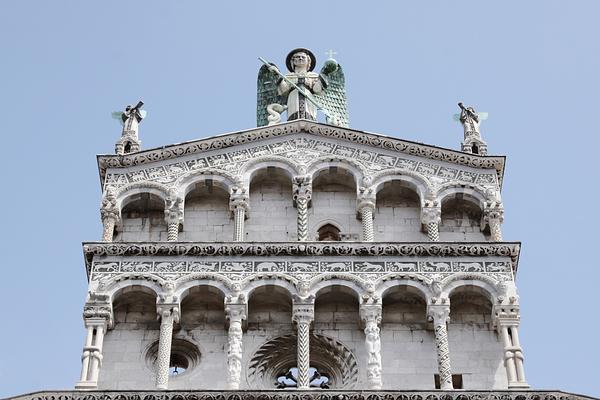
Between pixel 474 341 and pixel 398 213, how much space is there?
2.36 metres

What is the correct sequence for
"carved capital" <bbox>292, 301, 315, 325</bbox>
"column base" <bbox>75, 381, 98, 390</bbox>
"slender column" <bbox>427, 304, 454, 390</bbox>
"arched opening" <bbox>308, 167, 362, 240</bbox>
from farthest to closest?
"arched opening" <bbox>308, 167, 362, 240</bbox> < "carved capital" <bbox>292, 301, 315, 325</bbox> < "slender column" <bbox>427, 304, 454, 390</bbox> < "column base" <bbox>75, 381, 98, 390</bbox>

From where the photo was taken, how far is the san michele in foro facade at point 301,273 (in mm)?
19766

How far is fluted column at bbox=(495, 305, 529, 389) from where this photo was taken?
19.4 m

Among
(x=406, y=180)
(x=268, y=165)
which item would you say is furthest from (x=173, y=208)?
(x=406, y=180)

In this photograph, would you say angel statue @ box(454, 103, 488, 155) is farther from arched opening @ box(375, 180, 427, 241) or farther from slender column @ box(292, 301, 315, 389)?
slender column @ box(292, 301, 315, 389)

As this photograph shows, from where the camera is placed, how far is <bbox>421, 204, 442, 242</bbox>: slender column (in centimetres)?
2117

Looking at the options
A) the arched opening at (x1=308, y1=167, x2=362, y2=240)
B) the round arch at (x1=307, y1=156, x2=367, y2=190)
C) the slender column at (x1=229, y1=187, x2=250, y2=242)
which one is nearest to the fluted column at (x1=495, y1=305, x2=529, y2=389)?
the arched opening at (x1=308, y1=167, x2=362, y2=240)

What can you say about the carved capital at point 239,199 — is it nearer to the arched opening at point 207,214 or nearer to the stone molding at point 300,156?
the arched opening at point 207,214

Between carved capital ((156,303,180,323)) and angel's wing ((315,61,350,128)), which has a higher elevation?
angel's wing ((315,61,350,128))

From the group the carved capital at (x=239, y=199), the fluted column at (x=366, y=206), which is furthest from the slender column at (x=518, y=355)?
the carved capital at (x=239, y=199)

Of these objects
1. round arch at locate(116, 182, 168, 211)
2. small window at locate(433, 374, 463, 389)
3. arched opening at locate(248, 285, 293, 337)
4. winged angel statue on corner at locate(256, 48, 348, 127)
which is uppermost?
winged angel statue on corner at locate(256, 48, 348, 127)

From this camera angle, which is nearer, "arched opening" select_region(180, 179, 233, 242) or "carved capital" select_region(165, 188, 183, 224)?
"carved capital" select_region(165, 188, 183, 224)

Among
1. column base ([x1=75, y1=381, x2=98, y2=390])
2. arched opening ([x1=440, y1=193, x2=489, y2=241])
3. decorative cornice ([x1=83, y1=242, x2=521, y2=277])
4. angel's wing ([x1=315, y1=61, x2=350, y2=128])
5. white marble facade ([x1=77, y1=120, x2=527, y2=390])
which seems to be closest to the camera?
column base ([x1=75, y1=381, x2=98, y2=390])

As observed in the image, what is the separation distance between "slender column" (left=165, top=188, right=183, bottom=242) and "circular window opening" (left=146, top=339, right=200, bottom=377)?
154 cm
